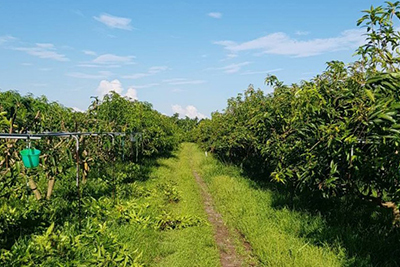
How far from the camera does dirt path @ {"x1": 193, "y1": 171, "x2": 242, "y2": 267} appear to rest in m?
5.79

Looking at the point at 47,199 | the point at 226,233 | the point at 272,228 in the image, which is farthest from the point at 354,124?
the point at 47,199

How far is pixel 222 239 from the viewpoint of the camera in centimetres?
688

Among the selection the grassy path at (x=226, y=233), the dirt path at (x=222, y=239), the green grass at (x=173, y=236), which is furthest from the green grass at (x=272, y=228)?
the green grass at (x=173, y=236)

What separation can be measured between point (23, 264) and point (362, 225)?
20.7 ft

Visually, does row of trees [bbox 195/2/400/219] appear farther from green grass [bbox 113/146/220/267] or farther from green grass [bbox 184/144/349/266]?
green grass [bbox 113/146/220/267]

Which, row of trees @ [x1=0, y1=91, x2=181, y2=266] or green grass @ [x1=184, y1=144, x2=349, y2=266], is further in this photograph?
green grass @ [x1=184, y1=144, x2=349, y2=266]

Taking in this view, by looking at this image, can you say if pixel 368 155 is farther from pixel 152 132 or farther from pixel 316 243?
pixel 152 132

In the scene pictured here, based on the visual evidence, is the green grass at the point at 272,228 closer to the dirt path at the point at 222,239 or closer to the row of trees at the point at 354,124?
the dirt path at the point at 222,239

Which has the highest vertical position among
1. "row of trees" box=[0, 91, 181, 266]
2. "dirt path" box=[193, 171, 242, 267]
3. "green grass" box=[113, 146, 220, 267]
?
"row of trees" box=[0, 91, 181, 266]

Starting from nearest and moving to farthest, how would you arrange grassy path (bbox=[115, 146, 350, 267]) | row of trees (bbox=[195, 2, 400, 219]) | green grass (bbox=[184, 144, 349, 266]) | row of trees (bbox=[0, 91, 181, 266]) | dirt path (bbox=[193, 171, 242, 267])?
row of trees (bbox=[195, 2, 400, 219]) → row of trees (bbox=[0, 91, 181, 266]) → green grass (bbox=[184, 144, 349, 266]) → grassy path (bbox=[115, 146, 350, 267]) → dirt path (bbox=[193, 171, 242, 267])

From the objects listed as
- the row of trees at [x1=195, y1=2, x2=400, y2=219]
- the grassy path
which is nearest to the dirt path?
the grassy path

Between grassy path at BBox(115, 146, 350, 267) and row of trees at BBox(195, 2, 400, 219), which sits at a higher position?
row of trees at BBox(195, 2, 400, 219)

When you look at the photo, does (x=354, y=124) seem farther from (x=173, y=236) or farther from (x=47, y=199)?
(x=47, y=199)

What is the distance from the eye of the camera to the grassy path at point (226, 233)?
551 centimetres
